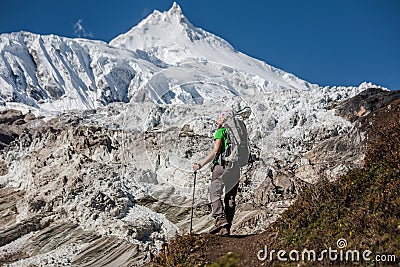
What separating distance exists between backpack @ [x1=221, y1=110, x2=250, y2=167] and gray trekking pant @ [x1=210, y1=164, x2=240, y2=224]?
16 centimetres

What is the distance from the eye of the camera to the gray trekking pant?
7.87 m

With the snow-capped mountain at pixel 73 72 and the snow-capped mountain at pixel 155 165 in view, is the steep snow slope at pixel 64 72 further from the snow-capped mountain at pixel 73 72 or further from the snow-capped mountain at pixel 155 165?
the snow-capped mountain at pixel 155 165

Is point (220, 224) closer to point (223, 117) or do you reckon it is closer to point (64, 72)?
point (223, 117)

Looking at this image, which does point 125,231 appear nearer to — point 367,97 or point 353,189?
point 353,189

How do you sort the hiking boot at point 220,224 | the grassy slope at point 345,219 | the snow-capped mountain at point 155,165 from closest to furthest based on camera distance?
the grassy slope at point 345,219, the hiking boot at point 220,224, the snow-capped mountain at point 155,165

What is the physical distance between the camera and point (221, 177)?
786 cm

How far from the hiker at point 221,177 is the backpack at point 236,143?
84 mm

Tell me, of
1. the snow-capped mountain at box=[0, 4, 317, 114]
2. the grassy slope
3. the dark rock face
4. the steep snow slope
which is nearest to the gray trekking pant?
the grassy slope

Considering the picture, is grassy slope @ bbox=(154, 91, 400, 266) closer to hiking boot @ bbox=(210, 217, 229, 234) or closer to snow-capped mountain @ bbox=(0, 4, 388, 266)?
hiking boot @ bbox=(210, 217, 229, 234)

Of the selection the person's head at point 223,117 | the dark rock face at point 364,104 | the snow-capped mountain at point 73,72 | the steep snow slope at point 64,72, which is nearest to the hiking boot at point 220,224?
the person's head at point 223,117

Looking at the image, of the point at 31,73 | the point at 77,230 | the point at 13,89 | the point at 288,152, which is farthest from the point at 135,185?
the point at 31,73

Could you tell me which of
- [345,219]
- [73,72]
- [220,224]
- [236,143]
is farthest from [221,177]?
[73,72]

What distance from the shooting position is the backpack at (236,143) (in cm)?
790

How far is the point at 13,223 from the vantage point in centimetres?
2353
